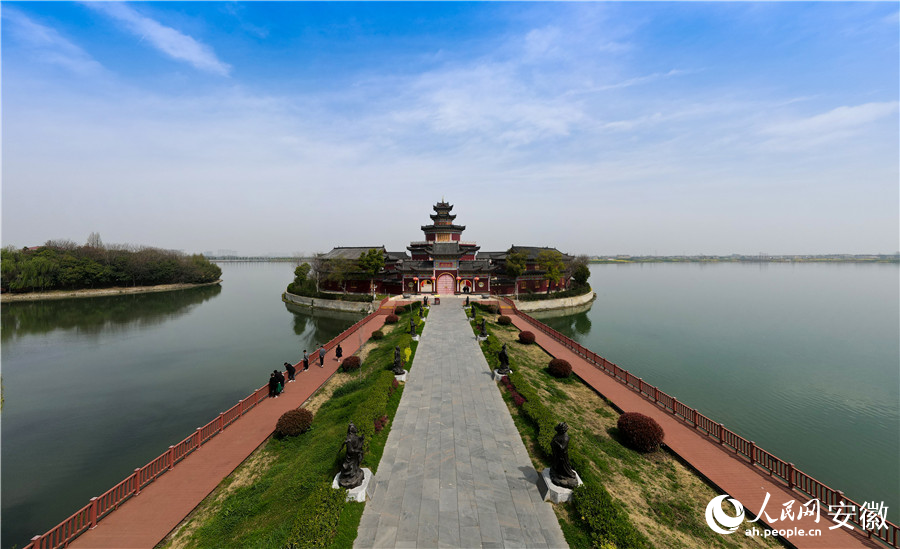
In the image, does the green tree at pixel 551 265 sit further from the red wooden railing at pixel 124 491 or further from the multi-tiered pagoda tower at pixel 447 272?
the red wooden railing at pixel 124 491

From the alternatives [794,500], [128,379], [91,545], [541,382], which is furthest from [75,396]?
[794,500]

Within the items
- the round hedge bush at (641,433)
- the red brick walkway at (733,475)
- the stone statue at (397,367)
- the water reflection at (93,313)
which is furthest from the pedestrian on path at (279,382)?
the water reflection at (93,313)

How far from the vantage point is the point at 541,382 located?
16578 millimetres

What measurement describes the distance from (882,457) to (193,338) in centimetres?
4527

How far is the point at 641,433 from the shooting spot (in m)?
11.2

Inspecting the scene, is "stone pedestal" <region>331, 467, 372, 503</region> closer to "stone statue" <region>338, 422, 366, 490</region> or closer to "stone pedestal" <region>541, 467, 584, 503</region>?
"stone statue" <region>338, 422, 366, 490</region>

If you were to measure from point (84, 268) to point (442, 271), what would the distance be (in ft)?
217

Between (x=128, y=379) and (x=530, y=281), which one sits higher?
(x=530, y=281)

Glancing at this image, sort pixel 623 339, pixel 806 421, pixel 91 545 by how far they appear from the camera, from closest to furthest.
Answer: pixel 91 545 → pixel 806 421 → pixel 623 339

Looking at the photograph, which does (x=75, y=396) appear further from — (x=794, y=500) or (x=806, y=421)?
(x=806, y=421)

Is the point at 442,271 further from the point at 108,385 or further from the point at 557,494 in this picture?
the point at 557,494

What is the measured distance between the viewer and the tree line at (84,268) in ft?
181

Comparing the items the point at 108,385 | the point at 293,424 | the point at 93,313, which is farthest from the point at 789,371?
the point at 93,313

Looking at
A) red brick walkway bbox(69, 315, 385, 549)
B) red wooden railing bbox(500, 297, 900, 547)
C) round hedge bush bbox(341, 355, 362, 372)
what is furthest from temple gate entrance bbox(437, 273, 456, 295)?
red brick walkway bbox(69, 315, 385, 549)
